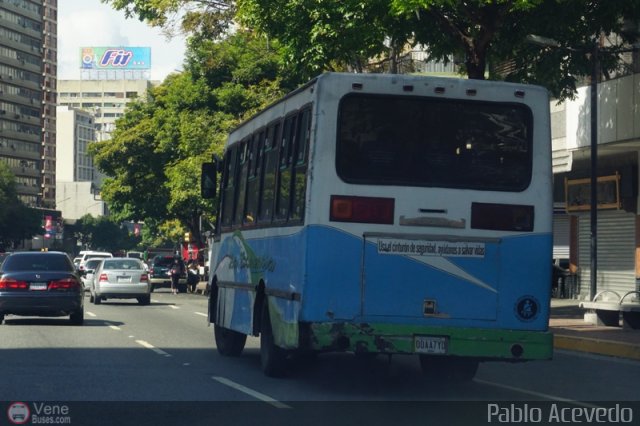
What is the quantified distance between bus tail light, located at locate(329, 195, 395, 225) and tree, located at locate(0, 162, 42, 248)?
117 metres

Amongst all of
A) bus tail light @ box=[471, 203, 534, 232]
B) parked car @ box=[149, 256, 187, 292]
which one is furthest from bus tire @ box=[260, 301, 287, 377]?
parked car @ box=[149, 256, 187, 292]

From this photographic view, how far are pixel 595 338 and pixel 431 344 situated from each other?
1025 centimetres

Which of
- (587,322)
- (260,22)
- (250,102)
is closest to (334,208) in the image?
(260,22)

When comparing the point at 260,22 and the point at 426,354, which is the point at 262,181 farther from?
the point at 260,22

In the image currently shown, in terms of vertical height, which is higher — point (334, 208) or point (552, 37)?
point (552, 37)

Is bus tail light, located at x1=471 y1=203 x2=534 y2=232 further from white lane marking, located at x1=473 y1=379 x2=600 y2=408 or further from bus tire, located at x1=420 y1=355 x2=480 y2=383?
bus tire, located at x1=420 y1=355 x2=480 y2=383

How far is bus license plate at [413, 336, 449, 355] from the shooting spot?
13367 millimetres

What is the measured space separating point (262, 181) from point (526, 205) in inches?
158

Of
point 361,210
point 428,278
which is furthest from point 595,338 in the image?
point 361,210

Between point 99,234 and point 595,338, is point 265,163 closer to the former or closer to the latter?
point 595,338

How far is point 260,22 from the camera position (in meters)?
27.5

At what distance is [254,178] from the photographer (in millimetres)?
17250

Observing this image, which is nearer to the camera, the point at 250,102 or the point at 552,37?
the point at 552,37

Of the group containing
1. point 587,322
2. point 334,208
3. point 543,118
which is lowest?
point 587,322
